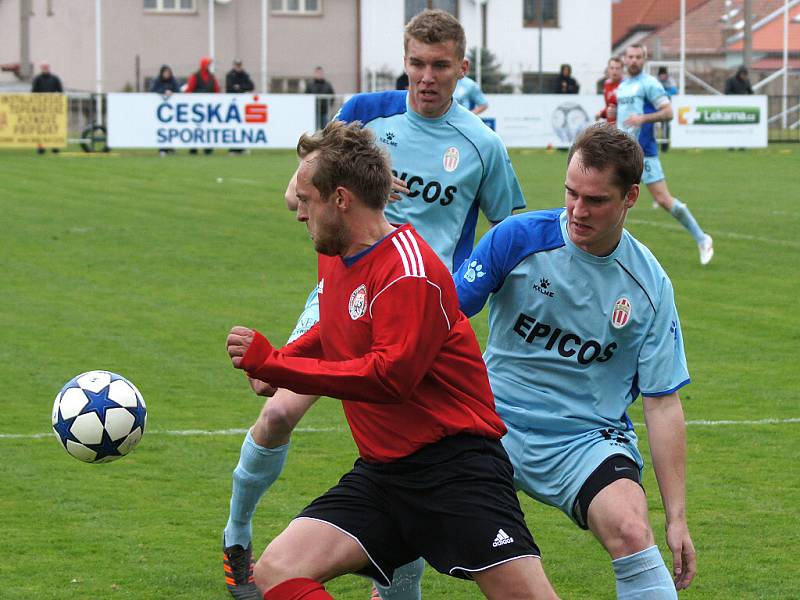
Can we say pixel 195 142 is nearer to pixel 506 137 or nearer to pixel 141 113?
pixel 141 113

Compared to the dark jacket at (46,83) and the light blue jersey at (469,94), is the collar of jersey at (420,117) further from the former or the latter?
the dark jacket at (46,83)

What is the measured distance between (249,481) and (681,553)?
1755 millimetres

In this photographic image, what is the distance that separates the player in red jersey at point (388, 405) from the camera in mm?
3812

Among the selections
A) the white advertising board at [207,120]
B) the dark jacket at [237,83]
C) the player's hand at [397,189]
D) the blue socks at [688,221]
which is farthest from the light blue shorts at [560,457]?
the dark jacket at [237,83]

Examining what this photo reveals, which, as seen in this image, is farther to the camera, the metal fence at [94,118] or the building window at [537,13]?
the building window at [537,13]

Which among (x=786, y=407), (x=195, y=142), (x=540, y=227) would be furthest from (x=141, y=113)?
(x=540, y=227)

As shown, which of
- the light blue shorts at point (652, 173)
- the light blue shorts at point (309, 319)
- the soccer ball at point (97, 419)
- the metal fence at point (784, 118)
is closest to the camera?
the soccer ball at point (97, 419)

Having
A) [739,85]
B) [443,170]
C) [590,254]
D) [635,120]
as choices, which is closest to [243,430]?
[443,170]

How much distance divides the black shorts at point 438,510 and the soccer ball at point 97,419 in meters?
1.26

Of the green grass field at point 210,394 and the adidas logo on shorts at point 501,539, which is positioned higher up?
the adidas logo on shorts at point 501,539

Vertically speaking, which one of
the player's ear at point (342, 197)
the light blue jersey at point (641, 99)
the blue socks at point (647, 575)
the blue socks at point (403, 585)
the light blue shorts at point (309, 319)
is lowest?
the blue socks at point (403, 585)

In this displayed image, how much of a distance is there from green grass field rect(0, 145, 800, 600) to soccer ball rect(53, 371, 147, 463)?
57 centimetres

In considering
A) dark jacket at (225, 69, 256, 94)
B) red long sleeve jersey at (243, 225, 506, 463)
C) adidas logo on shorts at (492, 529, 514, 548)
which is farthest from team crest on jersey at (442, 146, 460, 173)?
dark jacket at (225, 69, 256, 94)

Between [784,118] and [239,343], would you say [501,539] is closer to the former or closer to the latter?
[239,343]
